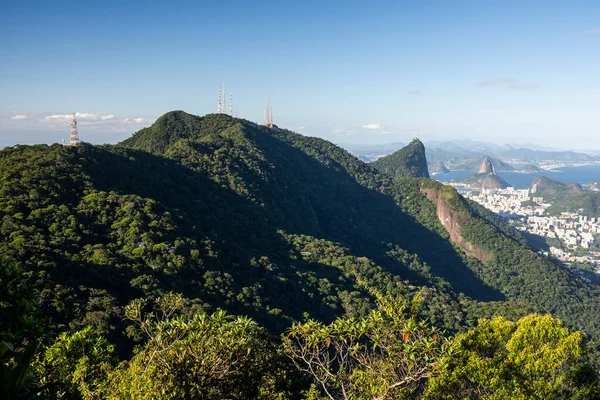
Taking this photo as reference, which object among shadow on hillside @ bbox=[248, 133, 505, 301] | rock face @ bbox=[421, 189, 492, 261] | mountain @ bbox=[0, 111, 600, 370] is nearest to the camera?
mountain @ bbox=[0, 111, 600, 370]

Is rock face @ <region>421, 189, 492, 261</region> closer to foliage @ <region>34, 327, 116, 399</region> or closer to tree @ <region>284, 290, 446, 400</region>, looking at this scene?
tree @ <region>284, 290, 446, 400</region>

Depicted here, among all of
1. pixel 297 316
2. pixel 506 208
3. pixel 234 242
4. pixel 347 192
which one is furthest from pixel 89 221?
pixel 506 208

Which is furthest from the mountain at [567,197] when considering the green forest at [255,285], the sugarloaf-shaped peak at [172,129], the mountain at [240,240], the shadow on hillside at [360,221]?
the sugarloaf-shaped peak at [172,129]

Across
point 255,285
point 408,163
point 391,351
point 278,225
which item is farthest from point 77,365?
point 408,163

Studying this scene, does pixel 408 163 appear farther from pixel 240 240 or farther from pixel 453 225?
pixel 240 240

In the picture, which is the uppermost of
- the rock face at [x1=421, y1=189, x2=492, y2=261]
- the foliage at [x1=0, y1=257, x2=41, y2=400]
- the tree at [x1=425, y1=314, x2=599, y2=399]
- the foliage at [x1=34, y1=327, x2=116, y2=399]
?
the foliage at [x1=0, y1=257, x2=41, y2=400]

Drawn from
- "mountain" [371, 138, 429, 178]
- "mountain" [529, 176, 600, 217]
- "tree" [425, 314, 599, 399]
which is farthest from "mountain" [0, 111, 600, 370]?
"mountain" [529, 176, 600, 217]
